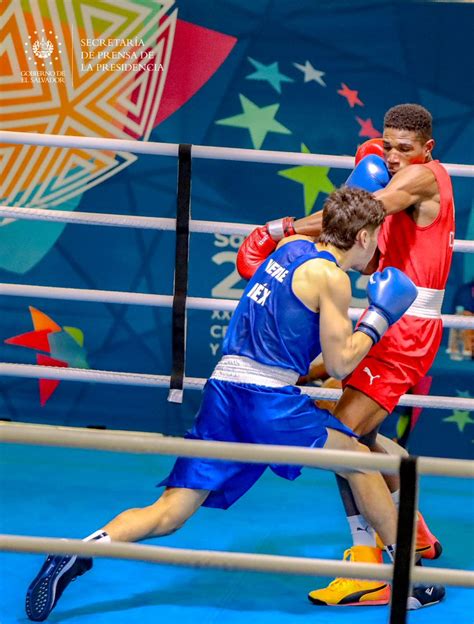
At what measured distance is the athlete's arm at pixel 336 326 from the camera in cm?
307

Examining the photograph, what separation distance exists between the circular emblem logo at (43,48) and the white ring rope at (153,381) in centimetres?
188

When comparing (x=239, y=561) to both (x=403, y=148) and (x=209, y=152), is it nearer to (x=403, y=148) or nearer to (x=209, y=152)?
(x=403, y=148)

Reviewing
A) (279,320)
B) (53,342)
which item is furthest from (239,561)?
(53,342)

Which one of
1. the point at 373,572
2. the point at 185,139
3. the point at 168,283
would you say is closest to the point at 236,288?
the point at 168,283

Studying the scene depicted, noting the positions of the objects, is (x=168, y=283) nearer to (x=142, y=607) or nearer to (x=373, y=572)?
(x=142, y=607)

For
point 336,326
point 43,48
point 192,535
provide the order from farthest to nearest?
point 43,48 < point 192,535 < point 336,326

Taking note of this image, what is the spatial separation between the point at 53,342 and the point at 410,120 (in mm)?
2608

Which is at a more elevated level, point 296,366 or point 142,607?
point 296,366

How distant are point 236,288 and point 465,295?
117 cm

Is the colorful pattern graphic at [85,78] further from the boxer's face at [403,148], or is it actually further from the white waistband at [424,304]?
the white waistband at [424,304]

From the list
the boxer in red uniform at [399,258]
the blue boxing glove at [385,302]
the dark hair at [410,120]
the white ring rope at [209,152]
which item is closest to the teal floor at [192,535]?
the boxer in red uniform at [399,258]

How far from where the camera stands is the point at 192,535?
3.91 m

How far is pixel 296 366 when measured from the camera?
126 inches

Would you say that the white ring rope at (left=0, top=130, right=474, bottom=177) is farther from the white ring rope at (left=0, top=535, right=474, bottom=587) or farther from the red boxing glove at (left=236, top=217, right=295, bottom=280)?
the white ring rope at (left=0, top=535, right=474, bottom=587)
